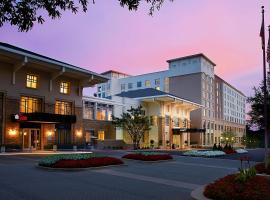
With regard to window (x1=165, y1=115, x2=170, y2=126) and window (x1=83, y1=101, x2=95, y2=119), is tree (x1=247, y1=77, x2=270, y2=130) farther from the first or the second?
window (x1=165, y1=115, x2=170, y2=126)

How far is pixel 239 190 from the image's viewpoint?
10422mm

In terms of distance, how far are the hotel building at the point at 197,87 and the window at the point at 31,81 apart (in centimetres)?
3726

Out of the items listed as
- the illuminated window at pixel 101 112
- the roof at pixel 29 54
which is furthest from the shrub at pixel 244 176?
the illuminated window at pixel 101 112

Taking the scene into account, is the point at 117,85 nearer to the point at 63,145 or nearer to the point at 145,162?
the point at 63,145

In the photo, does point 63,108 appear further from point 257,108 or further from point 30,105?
point 257,108

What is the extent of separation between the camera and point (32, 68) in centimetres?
4156

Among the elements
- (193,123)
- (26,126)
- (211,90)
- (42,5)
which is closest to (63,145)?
(26,126)

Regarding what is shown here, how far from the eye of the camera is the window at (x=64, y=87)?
45.5 meters

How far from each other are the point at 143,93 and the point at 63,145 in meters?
33.4

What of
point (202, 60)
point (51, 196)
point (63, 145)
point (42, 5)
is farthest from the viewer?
point (202, 60)

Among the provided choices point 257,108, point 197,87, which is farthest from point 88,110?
point 197,87

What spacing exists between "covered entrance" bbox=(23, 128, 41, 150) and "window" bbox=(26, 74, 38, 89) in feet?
16.8

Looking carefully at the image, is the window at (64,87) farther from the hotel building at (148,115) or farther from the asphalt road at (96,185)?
the asphalt road at (96,185)

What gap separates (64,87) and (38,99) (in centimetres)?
466
